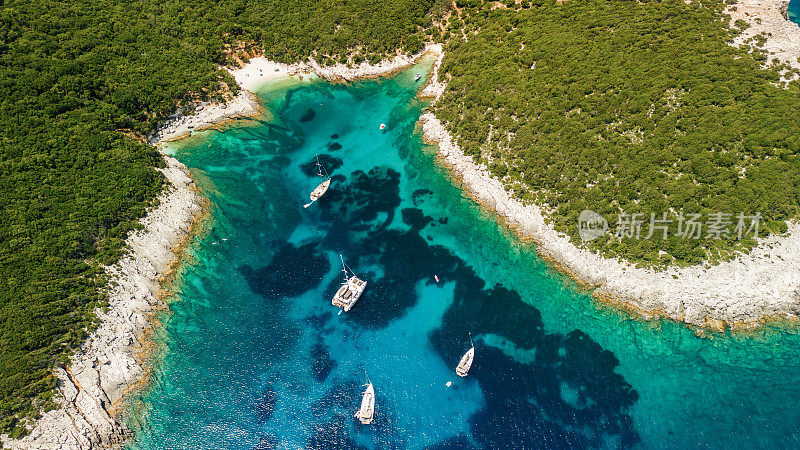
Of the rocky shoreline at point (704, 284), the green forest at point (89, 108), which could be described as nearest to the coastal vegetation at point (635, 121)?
the rocky shoreline at point (704, 284)

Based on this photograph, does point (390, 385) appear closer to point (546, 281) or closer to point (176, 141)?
point (546, 281)

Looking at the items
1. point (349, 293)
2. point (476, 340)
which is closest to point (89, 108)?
point (349, 293)

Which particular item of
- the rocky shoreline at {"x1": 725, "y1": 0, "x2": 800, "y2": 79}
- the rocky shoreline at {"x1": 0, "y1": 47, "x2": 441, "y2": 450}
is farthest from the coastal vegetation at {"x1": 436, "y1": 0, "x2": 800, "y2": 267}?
the rocky shoreline at {"x1": 0, "y1": 47, "x2": 441, "y2": 450}

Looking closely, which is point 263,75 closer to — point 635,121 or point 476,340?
point 476,340

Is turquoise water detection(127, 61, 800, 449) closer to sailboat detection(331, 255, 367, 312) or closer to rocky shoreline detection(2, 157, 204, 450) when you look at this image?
sailboat detection(331, 255, 367, 312)

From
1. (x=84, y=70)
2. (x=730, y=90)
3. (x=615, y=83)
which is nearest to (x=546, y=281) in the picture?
(x=615, y=83)

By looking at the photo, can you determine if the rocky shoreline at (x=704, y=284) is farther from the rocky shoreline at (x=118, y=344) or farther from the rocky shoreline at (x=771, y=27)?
the rocky shoreline at (x=118, y=344)
